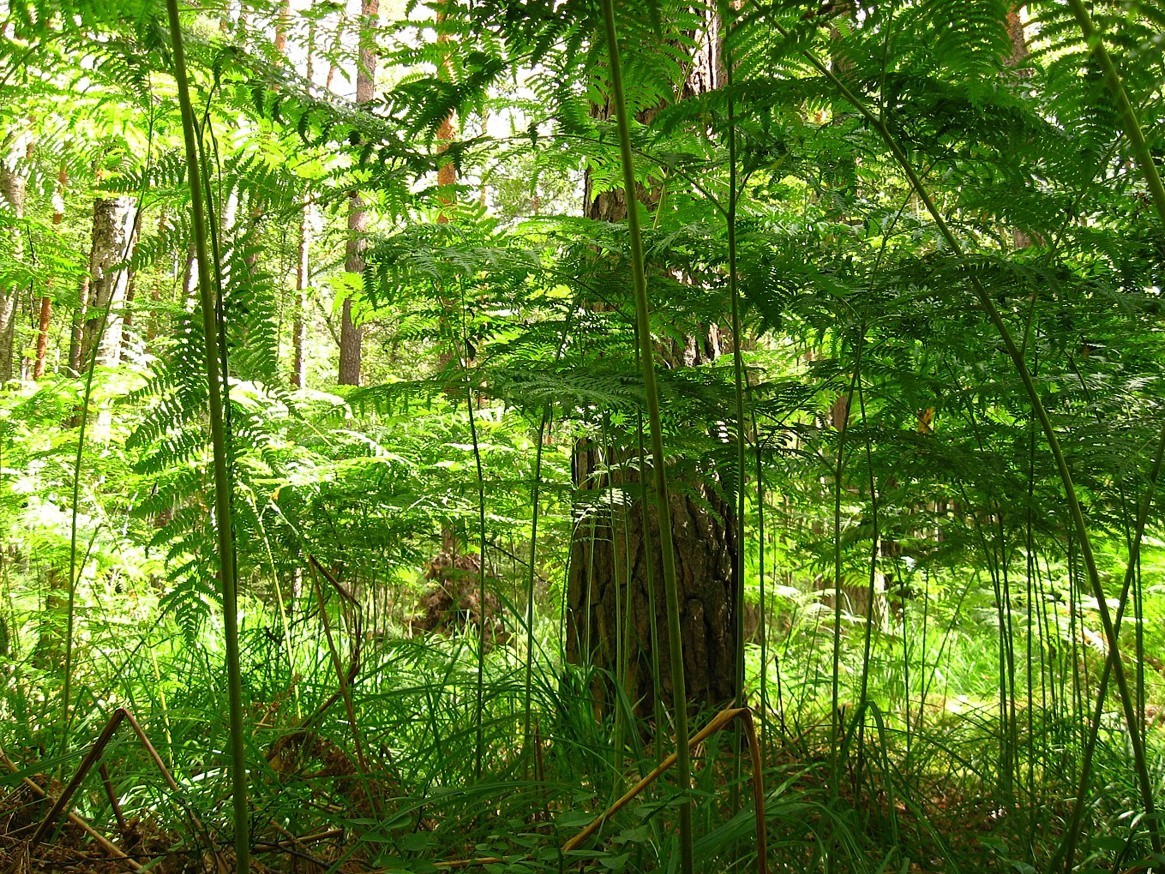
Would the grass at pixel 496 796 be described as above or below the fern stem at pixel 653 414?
below

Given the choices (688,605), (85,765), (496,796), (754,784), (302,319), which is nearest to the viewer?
(754,784)

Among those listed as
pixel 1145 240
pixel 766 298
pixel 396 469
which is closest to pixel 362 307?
pixel 396 469

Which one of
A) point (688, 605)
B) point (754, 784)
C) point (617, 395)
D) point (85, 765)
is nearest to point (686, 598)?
point (688, 605)

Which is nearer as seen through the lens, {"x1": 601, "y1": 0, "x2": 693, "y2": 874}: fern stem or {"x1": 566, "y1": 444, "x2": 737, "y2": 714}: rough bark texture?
{"x1": 601, "y1": 0, "x2": 693, "y2": 874}: fern stem

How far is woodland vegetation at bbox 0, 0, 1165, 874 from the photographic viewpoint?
44.1 inches

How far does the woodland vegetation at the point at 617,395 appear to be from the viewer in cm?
112

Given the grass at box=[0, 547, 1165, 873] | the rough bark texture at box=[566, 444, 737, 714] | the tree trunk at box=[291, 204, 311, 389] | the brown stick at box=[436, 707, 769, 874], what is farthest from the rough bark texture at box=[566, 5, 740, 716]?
the tree trunk at box=[291, 204, 311, 389]

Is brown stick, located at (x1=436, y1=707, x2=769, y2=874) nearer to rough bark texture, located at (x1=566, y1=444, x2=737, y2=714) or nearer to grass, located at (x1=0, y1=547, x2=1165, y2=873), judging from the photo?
grass, located at (x1=0, y1=547, x2=1165, y2=873)

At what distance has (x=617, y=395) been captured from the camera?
4.83 ft

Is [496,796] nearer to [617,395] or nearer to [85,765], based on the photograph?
[85,765]

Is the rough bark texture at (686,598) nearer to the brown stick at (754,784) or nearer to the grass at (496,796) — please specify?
the grass at (496,796)

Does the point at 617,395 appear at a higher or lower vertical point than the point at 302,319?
lower

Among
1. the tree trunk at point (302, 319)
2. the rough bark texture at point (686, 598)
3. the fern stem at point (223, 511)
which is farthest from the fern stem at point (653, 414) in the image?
the tree trunk at point (302, 319)

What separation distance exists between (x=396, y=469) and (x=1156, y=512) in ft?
7.10
